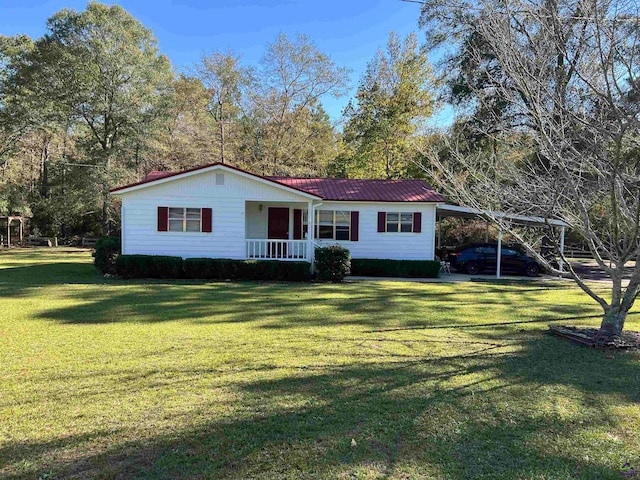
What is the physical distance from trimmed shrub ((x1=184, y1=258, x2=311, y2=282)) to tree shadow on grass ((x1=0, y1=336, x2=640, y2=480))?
8.83 meters

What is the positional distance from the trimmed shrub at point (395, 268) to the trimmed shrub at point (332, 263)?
1.97 metres

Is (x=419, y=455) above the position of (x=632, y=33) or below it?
below

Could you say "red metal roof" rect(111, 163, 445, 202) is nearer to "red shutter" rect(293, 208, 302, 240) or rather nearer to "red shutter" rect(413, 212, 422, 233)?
"red shutter" rect(413, 212, 422, 233)

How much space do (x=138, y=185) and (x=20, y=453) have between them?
12385 mm

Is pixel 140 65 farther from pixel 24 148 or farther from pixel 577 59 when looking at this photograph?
pixel 577 59

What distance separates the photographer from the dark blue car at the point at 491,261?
17.4 meters

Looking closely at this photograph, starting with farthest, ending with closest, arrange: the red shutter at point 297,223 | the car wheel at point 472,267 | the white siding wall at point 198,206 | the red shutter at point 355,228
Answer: the car wheel at point 472,267
the red shutter at point 297,223
the red shutter at point 355,228
the white siding wall at point 198,206

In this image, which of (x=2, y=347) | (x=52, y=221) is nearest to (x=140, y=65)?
(x=52, y=221)

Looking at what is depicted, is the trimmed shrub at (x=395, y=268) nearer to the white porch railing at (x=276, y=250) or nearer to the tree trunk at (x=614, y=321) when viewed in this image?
the white porch railing at (x=276, y=250)

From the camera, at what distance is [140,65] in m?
26.9

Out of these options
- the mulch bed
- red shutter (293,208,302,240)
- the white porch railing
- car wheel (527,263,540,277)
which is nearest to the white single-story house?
the white porch railing

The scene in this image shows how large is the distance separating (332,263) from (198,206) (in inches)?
204

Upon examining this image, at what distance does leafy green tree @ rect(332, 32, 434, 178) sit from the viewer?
88.5 ft

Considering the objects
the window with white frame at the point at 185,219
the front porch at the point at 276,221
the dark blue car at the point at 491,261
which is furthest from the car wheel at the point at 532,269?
the window with white frame at the point at 185,219
